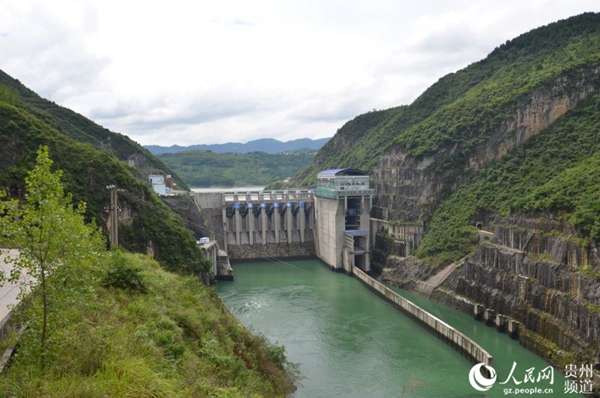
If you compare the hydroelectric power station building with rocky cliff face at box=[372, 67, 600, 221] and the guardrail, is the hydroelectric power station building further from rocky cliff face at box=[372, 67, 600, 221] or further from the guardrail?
the guardrail

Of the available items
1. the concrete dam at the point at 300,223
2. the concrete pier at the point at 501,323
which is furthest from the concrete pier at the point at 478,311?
the concrete dam at the point at 300,223

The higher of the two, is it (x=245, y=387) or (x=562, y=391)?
(x=245, y=387)

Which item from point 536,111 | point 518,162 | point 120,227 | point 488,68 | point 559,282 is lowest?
point 559,282

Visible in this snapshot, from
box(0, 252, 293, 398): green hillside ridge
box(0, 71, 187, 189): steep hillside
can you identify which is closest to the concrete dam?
box(0, 71, 187, 189): steep hillside

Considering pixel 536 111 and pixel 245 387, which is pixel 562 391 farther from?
pixel 536 111

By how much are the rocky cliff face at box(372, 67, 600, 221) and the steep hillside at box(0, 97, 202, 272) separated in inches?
973

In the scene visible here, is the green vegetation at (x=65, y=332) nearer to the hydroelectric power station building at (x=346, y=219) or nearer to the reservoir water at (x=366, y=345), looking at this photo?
the reservoir water at (x=366, y=345)

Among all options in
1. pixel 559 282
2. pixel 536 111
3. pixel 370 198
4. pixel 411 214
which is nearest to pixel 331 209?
pixel 370 198

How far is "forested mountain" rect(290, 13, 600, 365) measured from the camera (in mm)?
29062

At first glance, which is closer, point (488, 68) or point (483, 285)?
point (483, 285)

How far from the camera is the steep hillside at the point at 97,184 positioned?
3681cm

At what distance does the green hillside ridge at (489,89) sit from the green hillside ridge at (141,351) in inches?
1549

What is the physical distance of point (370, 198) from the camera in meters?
56.7

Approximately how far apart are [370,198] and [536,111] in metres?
19.6
